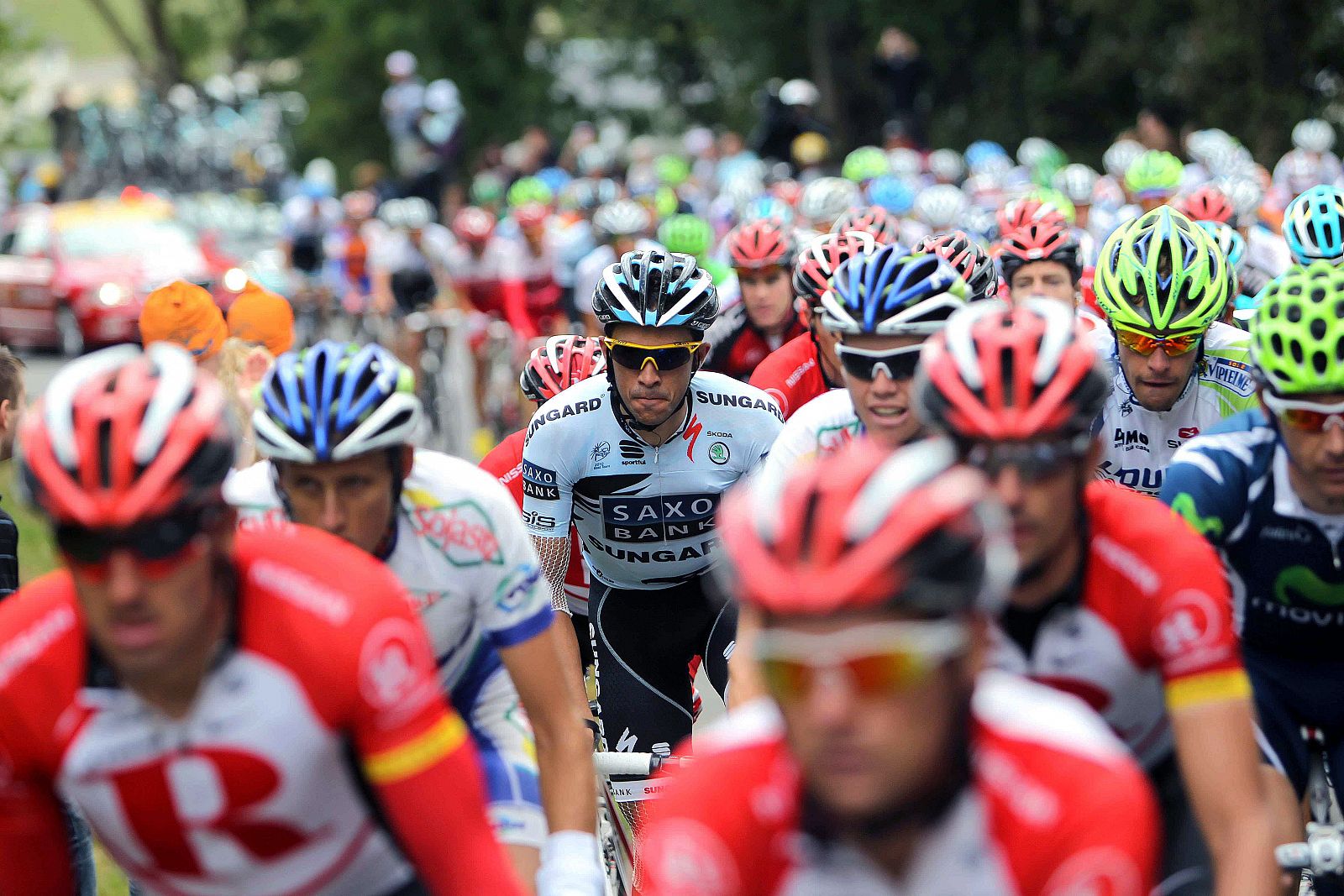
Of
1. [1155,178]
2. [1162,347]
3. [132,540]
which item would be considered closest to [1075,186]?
[1155,178]

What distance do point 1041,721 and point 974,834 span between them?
23 cm

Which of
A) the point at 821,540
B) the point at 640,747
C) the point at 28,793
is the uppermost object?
the point at 821,540

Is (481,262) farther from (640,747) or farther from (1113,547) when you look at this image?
(1113,547)

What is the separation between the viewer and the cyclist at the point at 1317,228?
28.0 ft

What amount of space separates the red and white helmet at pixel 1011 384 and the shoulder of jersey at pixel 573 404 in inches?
116

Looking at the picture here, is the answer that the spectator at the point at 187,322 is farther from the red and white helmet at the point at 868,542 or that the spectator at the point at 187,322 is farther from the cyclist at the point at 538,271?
the cyclist at the point at 538,271

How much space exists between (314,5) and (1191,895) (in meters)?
39.3

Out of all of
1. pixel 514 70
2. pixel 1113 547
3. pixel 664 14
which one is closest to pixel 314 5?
pixel 514 70

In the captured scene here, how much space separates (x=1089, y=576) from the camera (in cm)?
373

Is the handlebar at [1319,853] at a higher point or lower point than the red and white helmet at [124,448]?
lower

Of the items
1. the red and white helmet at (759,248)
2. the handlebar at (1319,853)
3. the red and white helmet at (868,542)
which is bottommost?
the handlebar at (1319,853)

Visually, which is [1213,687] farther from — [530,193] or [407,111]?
[407,111]

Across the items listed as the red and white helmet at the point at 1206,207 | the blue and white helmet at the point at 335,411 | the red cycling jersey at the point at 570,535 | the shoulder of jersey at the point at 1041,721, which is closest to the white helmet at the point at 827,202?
the red and white helmet at the point at 1206,207

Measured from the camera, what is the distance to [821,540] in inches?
101
